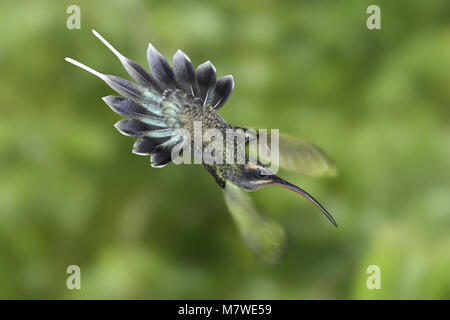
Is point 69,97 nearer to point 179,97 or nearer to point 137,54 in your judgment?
point 137,54

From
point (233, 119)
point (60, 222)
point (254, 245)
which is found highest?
point (233, 119)

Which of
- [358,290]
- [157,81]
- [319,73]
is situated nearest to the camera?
[157,81]

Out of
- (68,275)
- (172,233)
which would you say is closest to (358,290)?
(172,233)

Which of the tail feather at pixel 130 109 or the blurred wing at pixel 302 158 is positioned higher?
the tail feather at pixel 130 109

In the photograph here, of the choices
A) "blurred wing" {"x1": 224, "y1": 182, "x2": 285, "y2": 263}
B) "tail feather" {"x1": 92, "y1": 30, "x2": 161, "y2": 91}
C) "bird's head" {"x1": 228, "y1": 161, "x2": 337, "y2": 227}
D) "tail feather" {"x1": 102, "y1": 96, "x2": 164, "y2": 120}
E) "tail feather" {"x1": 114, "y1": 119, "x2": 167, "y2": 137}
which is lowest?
"blurred wing" {"x1": 224, "y1": 182, "x2": 285, "y2": 263}

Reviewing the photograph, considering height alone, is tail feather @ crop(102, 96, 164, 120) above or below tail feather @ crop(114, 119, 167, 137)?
above

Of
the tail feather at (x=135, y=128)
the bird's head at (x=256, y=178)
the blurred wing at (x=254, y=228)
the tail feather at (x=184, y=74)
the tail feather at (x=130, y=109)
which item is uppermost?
the tail feather at (x=184, y=74)
